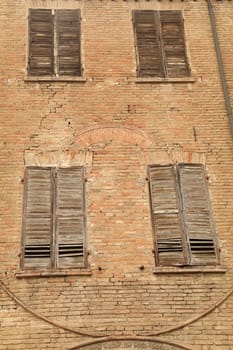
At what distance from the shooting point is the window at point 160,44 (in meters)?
11.5

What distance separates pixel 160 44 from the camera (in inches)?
470

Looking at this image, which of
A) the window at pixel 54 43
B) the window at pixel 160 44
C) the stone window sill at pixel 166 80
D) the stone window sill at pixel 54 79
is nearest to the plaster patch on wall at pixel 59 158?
the stone window sill at pixel 54 79

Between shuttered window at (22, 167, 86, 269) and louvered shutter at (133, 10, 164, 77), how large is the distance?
9.69 feet

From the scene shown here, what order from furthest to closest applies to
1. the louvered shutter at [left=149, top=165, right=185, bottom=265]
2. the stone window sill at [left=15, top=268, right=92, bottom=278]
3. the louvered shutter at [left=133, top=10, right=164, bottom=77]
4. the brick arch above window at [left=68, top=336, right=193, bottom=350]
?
the louvered shutter at [left=133, top=10, right=164, bottom=77] → the louvered shutter at [left=149, top=165, right=185, bottom=265] → the stone window sill at [left=15, top=268, right=92, bottom=278] → the brick arch above window at [left=68, top=336, right=193, bottom=350]

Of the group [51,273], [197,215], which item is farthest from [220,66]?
[51,273]

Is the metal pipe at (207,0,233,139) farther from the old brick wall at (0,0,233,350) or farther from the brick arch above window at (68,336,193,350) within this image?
the brick arch above window at (68,336,193,350)

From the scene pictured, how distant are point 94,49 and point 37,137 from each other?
257 centimetres

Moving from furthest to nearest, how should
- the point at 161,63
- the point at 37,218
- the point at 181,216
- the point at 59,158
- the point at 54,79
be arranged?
the point at 161,63
the point at 54,79
the point at 59,158
the point at 181,216
the point at 37,218

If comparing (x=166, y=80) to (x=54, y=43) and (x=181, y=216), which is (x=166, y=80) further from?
(x=181, y=216)

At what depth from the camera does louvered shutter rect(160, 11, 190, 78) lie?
11.6m

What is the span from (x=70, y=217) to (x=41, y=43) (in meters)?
4.28

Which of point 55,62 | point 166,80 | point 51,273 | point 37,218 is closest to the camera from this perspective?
point 51,273

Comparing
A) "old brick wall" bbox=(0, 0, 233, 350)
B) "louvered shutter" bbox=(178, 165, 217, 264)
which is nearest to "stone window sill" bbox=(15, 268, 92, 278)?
"old brick wall" bbox=(0, 0, 233, 350)

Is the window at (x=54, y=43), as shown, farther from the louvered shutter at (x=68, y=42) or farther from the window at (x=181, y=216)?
the window at (x=181, y=216)
